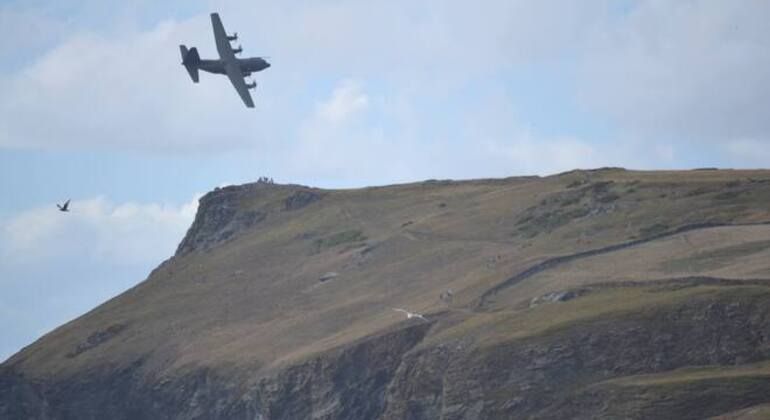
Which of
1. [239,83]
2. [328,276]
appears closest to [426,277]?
[328,276]

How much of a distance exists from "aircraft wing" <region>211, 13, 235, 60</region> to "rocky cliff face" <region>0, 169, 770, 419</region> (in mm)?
22220

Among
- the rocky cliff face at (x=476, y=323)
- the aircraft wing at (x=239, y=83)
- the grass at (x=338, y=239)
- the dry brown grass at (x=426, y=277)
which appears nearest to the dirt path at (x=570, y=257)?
the rocky cliff face at (x=476, y=323)

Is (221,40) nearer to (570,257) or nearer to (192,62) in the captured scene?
(192,62)

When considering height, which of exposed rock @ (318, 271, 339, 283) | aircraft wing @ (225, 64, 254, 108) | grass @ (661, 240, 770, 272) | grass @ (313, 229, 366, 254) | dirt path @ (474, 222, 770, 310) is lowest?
grass @ (661, 240, 770, 272)

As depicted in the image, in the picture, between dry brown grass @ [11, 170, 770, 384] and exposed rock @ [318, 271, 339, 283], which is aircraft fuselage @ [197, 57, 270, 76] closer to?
dry brown grass @ [11, 170, 770, 384]

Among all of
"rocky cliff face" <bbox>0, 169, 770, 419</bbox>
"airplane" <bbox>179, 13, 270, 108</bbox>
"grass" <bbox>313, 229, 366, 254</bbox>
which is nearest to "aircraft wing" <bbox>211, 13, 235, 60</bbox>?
"airplane" <bbox>179, 13, 270, 108</bbox>

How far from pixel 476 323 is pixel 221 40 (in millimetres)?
26044

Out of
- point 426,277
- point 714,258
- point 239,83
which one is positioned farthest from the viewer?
point 426,277

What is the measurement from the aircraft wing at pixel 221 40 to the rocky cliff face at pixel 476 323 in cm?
2222

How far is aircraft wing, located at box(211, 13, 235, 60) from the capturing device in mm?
143000

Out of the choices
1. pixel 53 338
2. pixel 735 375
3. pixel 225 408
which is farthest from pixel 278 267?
pixel 735 375

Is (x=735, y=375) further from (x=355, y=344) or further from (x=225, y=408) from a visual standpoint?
(x=225, y=408)

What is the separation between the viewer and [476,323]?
139125mm

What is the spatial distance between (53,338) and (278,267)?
887 inches
